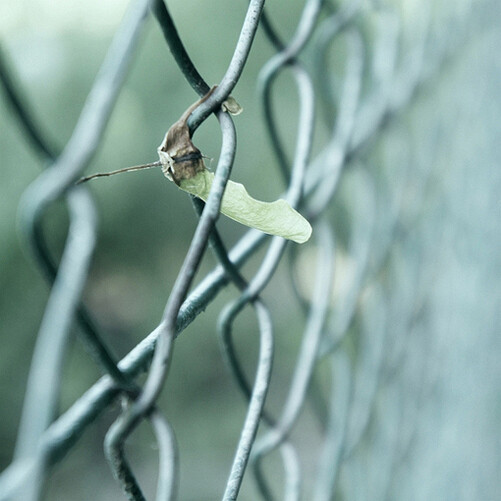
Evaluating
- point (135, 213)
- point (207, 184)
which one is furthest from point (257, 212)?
point (135, 213)

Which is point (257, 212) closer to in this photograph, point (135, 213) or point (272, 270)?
point (272, 270)

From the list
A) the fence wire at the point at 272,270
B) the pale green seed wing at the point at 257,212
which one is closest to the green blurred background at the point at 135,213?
the fence wire at the point at 272,270

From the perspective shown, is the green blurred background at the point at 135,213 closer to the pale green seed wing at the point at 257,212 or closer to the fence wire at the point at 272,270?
the fence wire at the point at 272,270

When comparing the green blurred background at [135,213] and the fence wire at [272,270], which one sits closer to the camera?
the fence wire at [272,270]

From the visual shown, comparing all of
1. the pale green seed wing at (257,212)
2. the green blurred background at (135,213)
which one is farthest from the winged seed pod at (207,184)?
the green blurred background at (135,213)

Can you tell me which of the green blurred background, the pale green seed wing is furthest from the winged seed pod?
the green blurred background

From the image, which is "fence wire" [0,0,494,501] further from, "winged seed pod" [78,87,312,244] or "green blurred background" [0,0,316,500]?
"green blurred background" [0,0,316,500]

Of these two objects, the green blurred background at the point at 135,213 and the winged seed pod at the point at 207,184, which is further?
the green blurred background at the point at 135,213

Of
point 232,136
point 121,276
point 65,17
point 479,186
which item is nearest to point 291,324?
point 121,276
